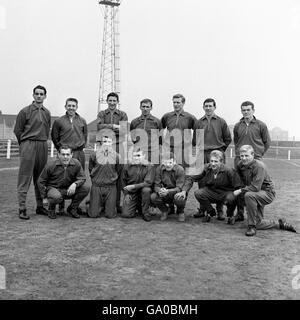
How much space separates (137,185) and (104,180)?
55cm

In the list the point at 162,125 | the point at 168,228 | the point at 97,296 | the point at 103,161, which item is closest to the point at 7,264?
the point at 97,296

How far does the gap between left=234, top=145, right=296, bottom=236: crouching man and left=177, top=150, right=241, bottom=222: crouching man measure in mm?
252

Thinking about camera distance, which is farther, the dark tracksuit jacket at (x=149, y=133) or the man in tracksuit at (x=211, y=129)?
the dark tracksuit jacket at (x=149, y=133)

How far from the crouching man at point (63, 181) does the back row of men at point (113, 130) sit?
23 mm

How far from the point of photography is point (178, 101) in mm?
6254

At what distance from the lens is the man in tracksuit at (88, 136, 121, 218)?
578cm

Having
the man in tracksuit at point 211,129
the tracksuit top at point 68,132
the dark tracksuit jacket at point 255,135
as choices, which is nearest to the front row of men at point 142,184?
the tracksuit top at point 68,132

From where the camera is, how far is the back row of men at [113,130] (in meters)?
5.56

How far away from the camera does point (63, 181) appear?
5.72 meters

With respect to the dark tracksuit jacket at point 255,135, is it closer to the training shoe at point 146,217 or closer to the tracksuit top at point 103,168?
the training shoe at point 146,217

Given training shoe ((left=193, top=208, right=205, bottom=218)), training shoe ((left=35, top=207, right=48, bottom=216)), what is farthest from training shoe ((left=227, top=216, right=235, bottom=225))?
training shoe ((left=35, top=207, right=48, bottom=216))

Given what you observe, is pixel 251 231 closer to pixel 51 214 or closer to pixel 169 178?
pixel 169 178

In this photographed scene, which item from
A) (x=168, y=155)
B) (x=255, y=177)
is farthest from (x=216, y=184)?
(x=168, y=155)
